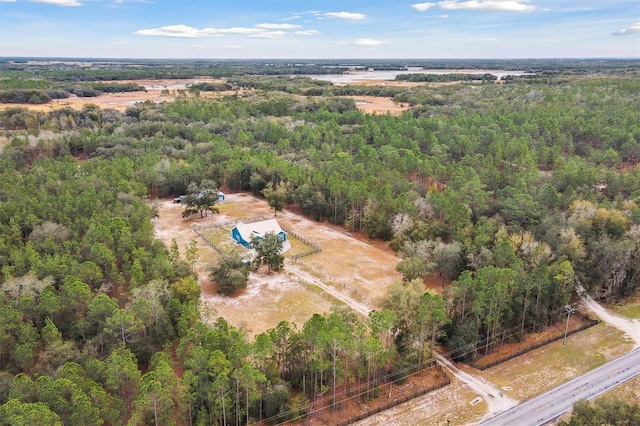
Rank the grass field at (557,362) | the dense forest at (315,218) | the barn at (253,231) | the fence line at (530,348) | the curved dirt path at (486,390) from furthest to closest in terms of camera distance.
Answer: the barn at (253,231), the fence line at (530,348), the grass field at (557,362), the curved dirt path at (486,390), the dense forest at (315,218)

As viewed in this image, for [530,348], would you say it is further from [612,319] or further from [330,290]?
[330,290]

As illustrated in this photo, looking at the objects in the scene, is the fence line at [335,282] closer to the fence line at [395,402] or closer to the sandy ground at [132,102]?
the fence line at [395,402]

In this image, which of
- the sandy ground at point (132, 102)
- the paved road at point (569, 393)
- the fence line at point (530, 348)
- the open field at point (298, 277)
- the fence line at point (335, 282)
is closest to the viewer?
the paved road at point (569, 393)

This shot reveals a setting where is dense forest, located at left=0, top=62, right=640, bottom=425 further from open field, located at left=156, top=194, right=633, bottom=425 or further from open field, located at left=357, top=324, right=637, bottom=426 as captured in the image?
open field, located at left=156, top=194, right=633, bottom=425

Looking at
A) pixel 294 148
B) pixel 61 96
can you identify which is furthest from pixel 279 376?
pixel 61 96

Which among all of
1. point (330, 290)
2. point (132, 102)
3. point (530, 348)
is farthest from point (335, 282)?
point (132, 102)

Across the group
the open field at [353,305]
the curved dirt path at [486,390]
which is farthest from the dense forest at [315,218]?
the open field at [353,305]

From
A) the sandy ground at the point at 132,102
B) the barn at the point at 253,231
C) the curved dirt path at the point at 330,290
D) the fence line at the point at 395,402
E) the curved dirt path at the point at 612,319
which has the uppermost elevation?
the sandy ground at the point at 132,102
